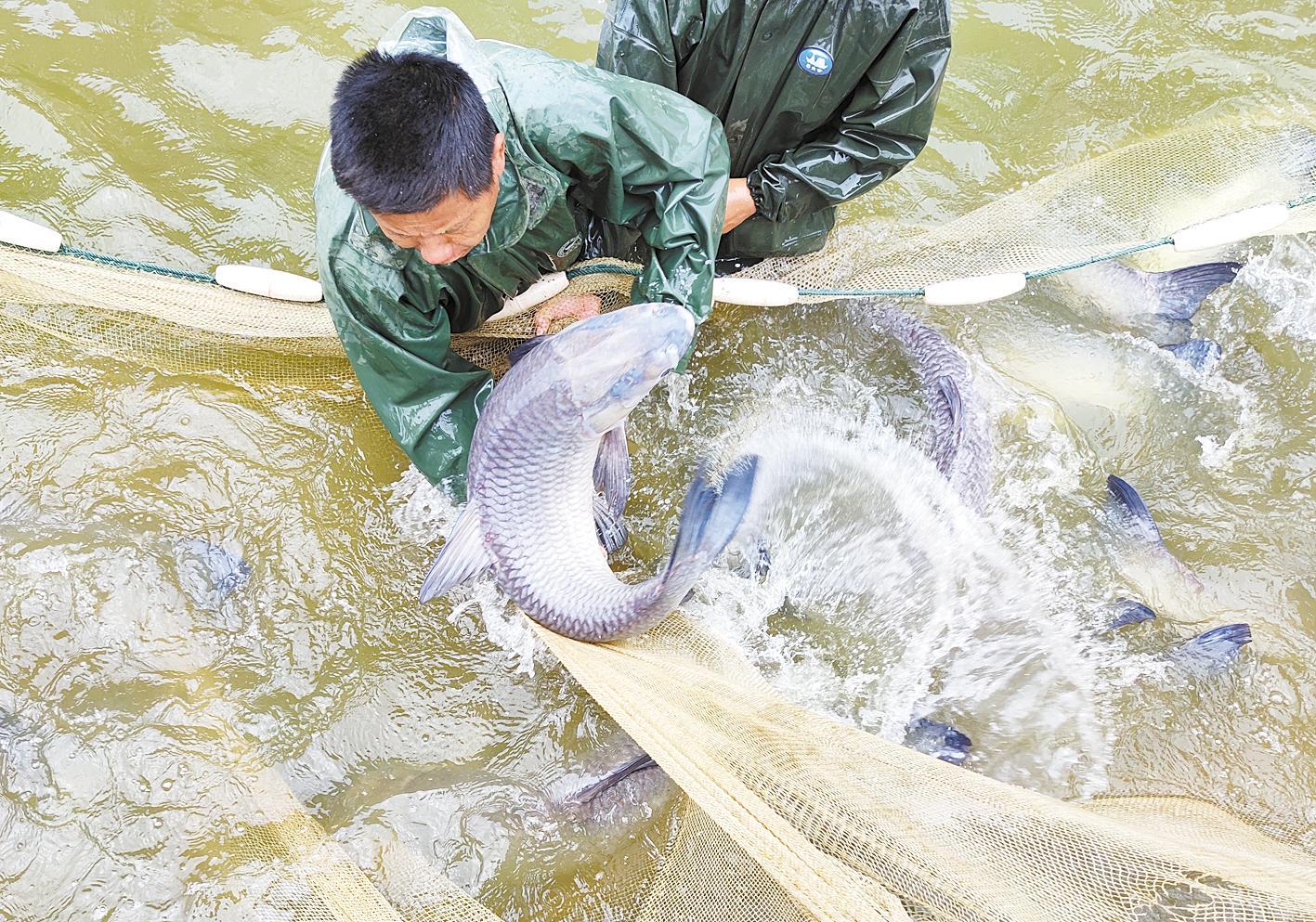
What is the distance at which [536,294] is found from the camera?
3.12 metres

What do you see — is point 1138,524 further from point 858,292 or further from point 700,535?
point 700,535

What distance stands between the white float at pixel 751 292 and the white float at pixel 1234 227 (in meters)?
1.53

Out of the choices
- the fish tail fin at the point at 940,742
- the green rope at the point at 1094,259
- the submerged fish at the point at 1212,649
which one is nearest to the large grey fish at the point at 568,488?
the fish tail fin at the point at 940,742

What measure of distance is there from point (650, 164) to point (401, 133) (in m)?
0.89

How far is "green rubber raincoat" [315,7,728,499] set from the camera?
2.49 m

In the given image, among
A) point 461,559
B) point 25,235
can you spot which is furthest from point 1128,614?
point 25,235

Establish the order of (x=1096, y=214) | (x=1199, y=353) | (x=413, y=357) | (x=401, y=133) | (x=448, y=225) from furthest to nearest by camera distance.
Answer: (x=1199, y=353)
(x=1096, y=214)
(x=413, y=357)
(x=448, y=225)
(x=401, y=133)

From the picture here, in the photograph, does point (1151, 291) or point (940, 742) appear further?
point (1151, 291)

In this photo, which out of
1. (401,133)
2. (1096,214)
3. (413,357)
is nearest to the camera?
(401,133)

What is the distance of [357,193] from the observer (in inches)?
82.4

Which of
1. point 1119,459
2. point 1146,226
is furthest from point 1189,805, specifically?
point 1146,226

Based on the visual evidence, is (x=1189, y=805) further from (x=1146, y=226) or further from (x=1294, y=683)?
(x=1146, y=226)

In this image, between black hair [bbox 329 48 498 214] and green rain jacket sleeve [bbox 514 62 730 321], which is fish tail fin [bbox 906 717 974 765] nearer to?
green rain jacket sleeve [bbox 514 62 730 321]

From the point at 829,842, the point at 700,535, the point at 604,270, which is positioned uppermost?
the point at 604,270
